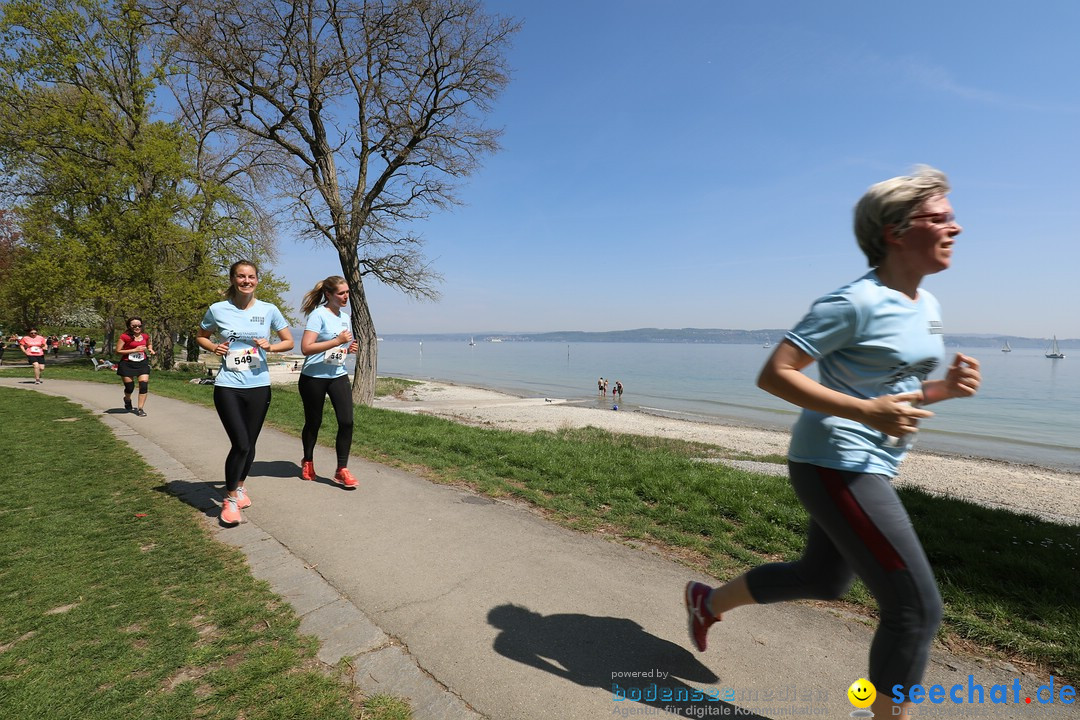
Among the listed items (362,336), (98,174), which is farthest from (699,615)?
(98,174)

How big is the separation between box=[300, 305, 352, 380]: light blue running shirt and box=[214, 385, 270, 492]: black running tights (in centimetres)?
66

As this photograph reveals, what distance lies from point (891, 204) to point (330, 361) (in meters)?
4.69

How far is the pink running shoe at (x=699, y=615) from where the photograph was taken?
7.59ft

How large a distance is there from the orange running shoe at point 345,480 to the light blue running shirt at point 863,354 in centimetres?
448

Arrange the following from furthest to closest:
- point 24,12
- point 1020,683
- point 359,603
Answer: point 24,12, point 359,603, point 1020,683

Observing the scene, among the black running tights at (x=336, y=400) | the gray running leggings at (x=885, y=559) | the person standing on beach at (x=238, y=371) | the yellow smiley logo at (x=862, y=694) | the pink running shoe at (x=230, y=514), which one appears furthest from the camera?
the black running tights at (x=336, y=400)

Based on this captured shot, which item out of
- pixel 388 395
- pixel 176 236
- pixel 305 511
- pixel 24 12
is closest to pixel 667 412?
pixel 388 395

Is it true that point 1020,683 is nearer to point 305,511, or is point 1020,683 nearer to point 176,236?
point 305,511

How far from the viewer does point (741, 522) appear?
4.23 metres

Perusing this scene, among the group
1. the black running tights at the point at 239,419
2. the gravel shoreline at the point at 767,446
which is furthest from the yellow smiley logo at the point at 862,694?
the gravel shoreline at the point at 767,446

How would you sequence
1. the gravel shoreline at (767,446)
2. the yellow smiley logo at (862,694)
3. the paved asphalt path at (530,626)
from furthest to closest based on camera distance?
the gravel shoreline at (767,446) < the paved asphalt path at (530,626) < the yellow smiley logo at (862,694)

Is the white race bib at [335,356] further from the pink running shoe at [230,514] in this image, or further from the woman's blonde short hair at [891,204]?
the woman's blonde short hair at [891,204]

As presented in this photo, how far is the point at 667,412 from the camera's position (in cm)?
2983

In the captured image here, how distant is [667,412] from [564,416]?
797 cm
